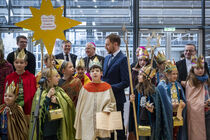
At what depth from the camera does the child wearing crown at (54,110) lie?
3.52 metres

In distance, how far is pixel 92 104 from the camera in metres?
3.47

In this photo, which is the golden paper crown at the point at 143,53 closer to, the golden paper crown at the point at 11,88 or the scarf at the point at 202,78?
the scarf at the point at 202,78

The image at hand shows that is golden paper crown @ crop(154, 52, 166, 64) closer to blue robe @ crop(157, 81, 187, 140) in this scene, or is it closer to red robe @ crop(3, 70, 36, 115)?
blue robe @ crop(157, 81, 187, 140)

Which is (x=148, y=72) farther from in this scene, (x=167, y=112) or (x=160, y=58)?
(x=160, y=58)

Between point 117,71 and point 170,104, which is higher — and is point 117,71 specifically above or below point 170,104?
above

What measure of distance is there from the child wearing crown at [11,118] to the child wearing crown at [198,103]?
2.55 meters

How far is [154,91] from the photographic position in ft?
12.5

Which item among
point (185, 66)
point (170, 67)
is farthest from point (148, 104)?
point (185, 66)

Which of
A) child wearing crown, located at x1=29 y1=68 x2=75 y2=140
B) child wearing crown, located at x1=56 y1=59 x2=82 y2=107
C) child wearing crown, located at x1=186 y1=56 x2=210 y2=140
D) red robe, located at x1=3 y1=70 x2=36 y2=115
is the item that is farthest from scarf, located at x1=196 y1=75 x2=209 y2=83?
red robe, located at x1=3 y1=70 x2=36 y2=115

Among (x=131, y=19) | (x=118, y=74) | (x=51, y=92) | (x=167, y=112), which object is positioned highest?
(x=131, y=19)

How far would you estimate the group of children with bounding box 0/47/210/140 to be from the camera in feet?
11.5

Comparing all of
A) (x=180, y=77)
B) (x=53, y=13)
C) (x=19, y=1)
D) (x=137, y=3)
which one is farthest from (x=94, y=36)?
(x=53, y=13)

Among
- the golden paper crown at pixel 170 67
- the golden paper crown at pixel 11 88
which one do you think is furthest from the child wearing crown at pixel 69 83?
the golden paper crown at pixel 170 67

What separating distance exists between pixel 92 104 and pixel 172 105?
129 centimetres
